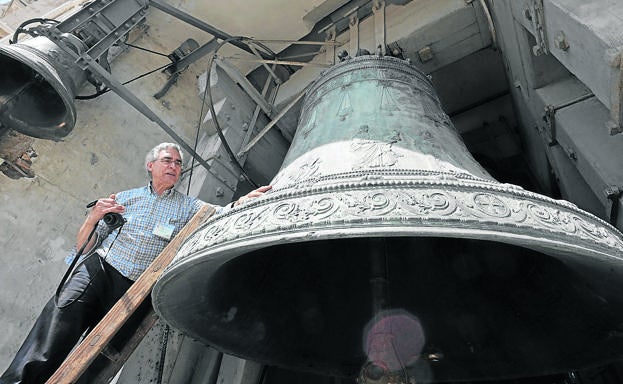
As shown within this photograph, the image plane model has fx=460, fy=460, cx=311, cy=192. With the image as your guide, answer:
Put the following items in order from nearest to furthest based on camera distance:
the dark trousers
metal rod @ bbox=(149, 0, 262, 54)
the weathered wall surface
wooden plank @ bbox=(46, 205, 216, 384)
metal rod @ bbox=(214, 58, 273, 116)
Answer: wooden plank @ bbox=(46, 205, 216, 384)
the dark trousers
the weathered wall surface
metal rod @ bbox=(149, 0, 262, 54)
metal rod @ bbox=(214, 58, 273, 116)

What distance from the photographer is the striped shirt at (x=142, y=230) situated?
1844 millimetres

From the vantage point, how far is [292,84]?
3.94 meters

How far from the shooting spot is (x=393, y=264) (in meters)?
1.98

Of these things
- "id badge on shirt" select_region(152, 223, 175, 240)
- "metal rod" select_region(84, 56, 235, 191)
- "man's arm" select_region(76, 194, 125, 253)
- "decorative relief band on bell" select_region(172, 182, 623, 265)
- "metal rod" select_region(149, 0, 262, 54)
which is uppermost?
"metal rod" select_region(149, 0, 262, 54)

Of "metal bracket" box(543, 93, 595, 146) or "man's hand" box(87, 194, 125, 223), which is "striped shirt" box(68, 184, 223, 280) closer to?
"man's hand" box(87, 194, 125, 223)

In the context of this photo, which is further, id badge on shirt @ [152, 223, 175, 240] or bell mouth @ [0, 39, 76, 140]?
bell mouth @ [0, 39, 76, 140]

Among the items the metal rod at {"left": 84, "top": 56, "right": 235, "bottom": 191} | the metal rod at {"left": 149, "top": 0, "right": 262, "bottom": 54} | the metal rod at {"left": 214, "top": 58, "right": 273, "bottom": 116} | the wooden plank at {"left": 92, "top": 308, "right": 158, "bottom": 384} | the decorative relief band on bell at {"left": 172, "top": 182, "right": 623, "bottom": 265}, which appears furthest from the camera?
the metal rod at {"left": 214, "top": 58, "right": 273, "bottom": 116}

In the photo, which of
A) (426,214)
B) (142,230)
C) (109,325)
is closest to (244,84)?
(142,230)

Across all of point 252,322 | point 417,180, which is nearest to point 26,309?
point 252,322

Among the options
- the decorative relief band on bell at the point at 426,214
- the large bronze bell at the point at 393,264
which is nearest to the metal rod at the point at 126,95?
the large bronze bell at the point at 393,264

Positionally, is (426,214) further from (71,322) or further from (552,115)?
(552,115)

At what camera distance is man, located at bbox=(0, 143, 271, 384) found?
154 cm

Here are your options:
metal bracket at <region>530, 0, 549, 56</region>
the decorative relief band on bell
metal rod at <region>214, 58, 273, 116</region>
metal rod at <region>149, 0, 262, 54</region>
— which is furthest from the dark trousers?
metal rod at <region>149, 0, 262, 54</region>

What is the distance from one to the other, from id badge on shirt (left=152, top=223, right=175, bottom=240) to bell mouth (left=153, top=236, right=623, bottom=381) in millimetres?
382
